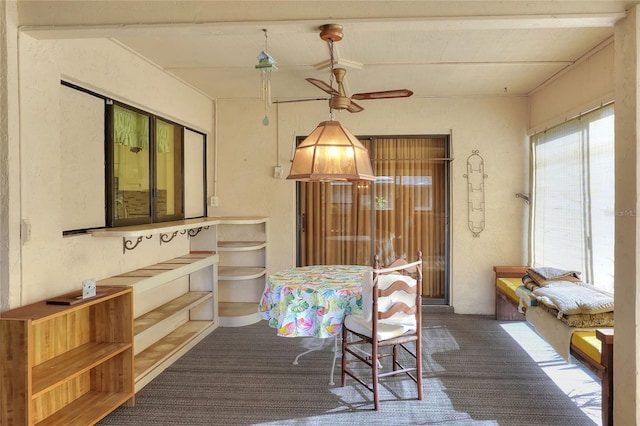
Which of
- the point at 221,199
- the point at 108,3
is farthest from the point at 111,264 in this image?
the point at 221,199

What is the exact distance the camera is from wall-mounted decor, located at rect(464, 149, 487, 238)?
206 inches

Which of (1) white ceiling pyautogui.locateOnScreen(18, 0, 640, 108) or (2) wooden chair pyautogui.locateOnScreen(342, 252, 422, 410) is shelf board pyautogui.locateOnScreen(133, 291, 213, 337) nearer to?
(2) wooden chair pyautogui.locateOnScreen(342, 252, 422, 410)

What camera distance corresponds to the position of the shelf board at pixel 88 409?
2.55 metres

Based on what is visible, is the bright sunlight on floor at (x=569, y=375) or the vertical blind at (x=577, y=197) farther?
the vertical blind at (x=577, y=197)

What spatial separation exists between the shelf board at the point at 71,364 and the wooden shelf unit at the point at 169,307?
0.35 m

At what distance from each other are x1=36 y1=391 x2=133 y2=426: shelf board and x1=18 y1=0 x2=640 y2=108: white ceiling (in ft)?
7.40

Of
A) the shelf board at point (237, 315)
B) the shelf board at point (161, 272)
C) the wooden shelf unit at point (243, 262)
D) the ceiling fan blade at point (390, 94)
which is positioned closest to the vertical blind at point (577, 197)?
the ceiling fan blade at point (390, 94)

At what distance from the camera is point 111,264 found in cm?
340

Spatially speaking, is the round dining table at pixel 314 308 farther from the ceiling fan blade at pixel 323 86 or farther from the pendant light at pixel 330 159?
the ceiling fan blade at pixel 323 86

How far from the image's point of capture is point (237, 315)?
15.9ft

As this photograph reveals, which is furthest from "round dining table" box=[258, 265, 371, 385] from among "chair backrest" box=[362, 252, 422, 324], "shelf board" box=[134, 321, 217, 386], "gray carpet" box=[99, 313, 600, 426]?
"shelf board" box=[134, 321, 217, 386]

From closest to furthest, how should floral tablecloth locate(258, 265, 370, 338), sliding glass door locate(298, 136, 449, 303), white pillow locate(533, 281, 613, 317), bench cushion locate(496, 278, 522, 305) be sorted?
white pillow locate(533, 281, 613, 317) → floral tablecloth locate(258, 265, 370, 338) → bench cushion locate(496, 278, 522, 305) → sliding glass door locate(298, 136, 449, 303)

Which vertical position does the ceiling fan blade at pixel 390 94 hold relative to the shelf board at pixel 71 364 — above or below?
above

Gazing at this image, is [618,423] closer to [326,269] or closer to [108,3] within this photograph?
[326,269]
